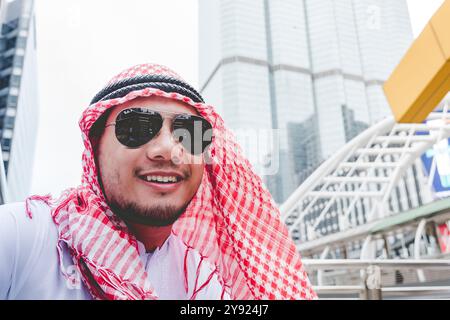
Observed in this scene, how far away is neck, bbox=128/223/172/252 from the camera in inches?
43.8

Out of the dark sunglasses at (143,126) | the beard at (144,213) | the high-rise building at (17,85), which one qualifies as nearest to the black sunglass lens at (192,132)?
the dark sunglasses at (143,126)

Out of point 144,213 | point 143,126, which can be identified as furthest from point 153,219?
point 143,126

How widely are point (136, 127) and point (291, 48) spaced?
2.91 metres

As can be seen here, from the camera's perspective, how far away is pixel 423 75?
94.7 inches

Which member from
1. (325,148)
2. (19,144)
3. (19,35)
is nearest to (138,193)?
(19,144)

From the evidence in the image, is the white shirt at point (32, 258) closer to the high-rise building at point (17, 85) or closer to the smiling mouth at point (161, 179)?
the smiling mouth at point (161, 179)

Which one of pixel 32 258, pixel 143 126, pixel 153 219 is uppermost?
pixel 143 126

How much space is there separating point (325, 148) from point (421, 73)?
9.35m

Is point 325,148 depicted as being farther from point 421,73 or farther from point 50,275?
point 50,275

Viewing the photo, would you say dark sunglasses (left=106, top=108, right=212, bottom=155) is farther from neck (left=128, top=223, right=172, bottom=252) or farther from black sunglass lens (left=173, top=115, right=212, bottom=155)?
neck (left=128, top=223, right=172, bottom=252)

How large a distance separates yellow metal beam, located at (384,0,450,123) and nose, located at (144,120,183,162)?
1766 millimetres

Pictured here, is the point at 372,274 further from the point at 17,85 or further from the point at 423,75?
the point at 17,85

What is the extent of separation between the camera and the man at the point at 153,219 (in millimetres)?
971

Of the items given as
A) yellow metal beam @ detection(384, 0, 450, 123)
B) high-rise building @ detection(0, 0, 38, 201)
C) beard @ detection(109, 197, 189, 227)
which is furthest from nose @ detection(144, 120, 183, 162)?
yellow metal beam @ detection(384, 0, 450, 123)
